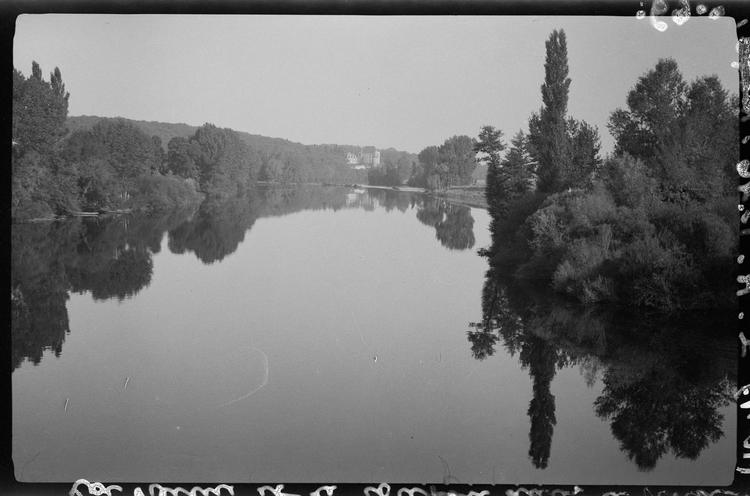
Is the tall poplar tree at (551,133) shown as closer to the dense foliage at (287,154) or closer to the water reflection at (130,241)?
the water reflection at (130,241)

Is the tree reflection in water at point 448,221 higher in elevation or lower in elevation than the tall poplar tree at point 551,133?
lower

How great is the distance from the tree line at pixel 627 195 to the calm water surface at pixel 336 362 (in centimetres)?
53

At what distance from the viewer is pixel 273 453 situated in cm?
554

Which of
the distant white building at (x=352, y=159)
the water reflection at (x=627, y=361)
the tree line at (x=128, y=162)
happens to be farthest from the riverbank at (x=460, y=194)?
the water reflection at (x=627, y=361)

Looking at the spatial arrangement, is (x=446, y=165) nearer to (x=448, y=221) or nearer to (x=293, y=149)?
(x=448, y=221)

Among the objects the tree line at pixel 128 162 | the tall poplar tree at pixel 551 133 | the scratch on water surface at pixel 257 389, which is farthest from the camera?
the tall poplar tree at pixel 551 133

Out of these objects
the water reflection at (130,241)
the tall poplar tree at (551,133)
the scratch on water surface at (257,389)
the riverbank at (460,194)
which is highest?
the tall poplar tree at (551,133)

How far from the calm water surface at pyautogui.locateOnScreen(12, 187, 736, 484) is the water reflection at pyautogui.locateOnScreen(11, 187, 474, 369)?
0.06m

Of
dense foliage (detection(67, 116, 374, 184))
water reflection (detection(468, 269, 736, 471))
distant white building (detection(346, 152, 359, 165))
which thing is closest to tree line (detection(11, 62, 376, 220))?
dense foliage (detection(67, 116, 374, 184))

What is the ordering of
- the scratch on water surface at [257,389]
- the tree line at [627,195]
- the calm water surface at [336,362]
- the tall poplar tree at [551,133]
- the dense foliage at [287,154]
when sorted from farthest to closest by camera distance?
the tall poplar tree at [551,133]
the dense foliage at [287,154]
the tree line at [627,195]
the scratch on water surface at [257,389]
the calm water surface at [336,362]

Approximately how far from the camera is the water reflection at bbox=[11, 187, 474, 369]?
443 inches

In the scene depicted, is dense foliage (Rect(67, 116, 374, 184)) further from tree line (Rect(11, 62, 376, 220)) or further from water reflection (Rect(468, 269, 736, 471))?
water reflection (Rect(468, 269, 736, 471))

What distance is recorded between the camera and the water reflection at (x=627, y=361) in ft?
19.9

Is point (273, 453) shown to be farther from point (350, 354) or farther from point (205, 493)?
point (350, 354)
